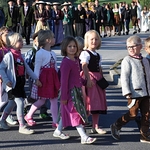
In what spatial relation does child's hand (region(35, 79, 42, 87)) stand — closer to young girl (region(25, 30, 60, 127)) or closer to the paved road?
young girl (region(25, 30, 60, 127))

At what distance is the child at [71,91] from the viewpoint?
5.89 m

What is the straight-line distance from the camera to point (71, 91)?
595 cm

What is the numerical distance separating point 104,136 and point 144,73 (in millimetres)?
1085

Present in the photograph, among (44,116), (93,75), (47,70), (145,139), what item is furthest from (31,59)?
Result: (145,139)

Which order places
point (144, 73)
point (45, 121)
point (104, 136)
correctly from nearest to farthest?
1. point (144, 73)
2. point (104, 136)
3. point (45, 121)

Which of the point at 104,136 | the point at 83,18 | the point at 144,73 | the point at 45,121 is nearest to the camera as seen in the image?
the point at 144,73

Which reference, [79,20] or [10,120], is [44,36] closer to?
[10,120]

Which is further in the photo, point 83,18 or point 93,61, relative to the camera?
point 83,18

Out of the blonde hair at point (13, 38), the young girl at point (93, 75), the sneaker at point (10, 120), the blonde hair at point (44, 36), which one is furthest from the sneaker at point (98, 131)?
the blonde hair at point (13, 38)

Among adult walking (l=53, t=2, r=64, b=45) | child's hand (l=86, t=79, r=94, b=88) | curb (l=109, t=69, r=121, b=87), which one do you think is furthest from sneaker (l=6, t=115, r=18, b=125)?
adult walking (l=53, t=2, r=64, b=45)

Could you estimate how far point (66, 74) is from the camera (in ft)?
19.3

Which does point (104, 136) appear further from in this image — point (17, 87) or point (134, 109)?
point (17, 87)

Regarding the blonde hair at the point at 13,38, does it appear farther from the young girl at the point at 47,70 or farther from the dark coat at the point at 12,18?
the dark coat at the point at 12,18

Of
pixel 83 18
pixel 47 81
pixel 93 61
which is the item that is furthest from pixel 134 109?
pixel 83 18
